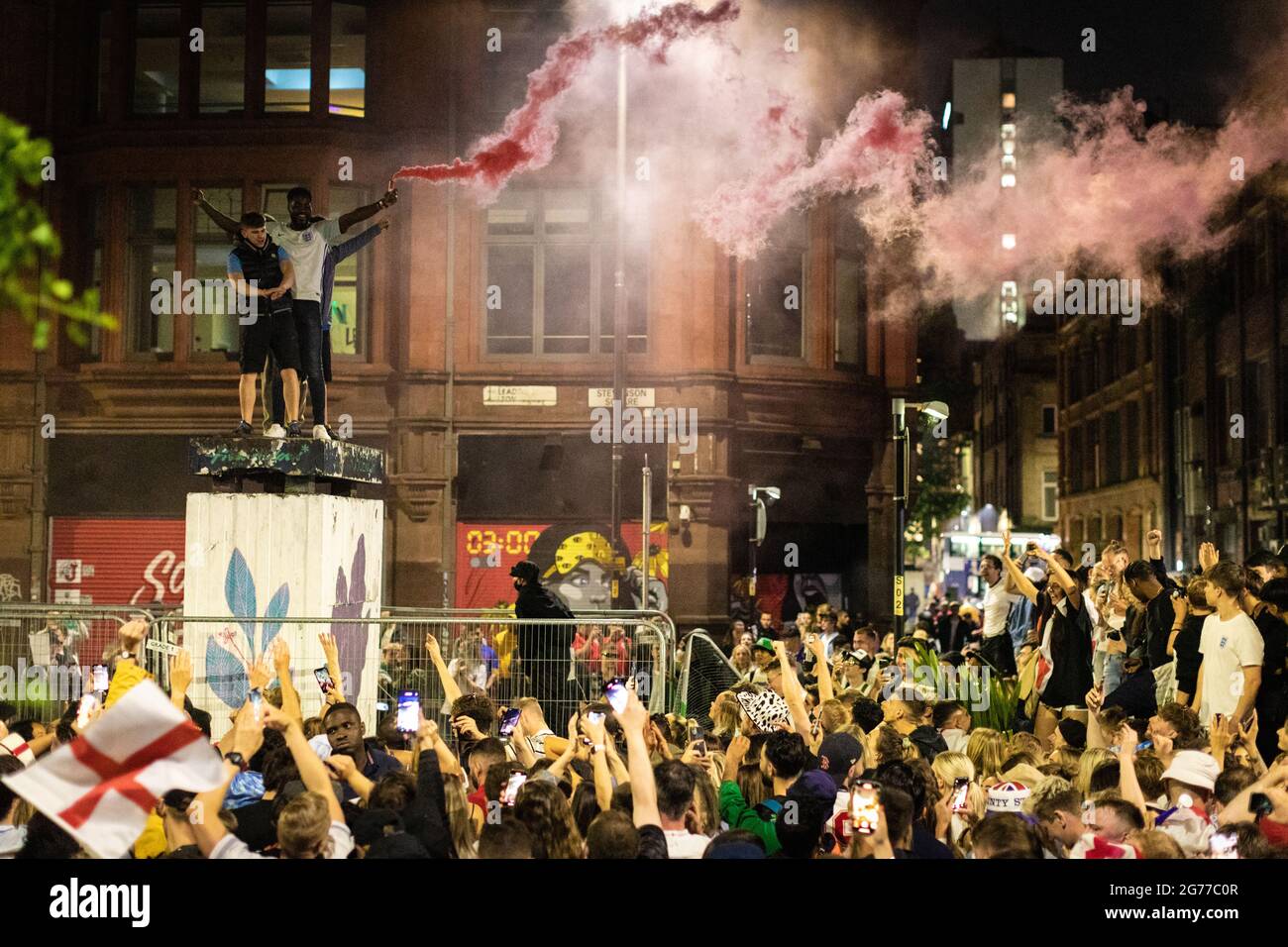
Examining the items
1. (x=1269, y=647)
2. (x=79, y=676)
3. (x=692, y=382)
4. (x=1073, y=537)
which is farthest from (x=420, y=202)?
(x=1073, y=537)

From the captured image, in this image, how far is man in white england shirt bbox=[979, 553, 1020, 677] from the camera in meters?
12.6

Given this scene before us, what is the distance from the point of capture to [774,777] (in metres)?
6.84

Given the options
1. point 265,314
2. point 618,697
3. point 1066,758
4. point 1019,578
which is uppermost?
point 265,314

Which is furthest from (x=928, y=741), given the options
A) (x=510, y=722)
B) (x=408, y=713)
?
(x=408, y=713)

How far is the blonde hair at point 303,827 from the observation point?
17.6 feet

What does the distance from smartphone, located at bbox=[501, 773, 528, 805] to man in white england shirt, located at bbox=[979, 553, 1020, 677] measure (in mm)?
7010

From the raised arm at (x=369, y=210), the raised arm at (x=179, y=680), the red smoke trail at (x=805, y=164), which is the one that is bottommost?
the raised arm at (x=179, y=680)

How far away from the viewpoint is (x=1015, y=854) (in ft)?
18.2

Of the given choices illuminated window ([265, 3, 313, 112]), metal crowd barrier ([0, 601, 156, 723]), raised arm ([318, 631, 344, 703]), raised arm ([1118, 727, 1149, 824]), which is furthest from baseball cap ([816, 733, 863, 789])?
illuminated window ([265, 3, 313, 112])

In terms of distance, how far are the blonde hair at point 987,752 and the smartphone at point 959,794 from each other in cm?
73

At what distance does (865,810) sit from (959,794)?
1.79 m

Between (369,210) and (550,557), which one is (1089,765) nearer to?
(369,210)

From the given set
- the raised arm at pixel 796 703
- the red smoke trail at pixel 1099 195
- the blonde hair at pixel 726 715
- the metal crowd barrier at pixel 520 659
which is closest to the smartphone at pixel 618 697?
the raised arm at pixel 796 703

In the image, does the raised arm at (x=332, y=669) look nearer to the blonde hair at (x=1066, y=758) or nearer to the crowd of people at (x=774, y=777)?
the crowd of people at (x=774, y=777)
